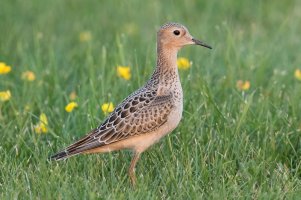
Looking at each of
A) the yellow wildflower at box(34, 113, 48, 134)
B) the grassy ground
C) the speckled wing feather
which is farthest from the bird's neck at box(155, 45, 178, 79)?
the yellow wildflower at box(34, 113, 48, 134)

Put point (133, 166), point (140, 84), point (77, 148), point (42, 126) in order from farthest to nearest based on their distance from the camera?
1. point (140, 84)
2. point (42, 126)
3. point (133, 166)
4. point (77, 148)

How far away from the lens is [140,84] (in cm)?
765

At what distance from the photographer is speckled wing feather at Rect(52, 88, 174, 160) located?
630 cm

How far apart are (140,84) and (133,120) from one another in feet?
4.38

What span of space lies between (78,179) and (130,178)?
1.73 feet

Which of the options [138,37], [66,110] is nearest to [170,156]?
[66,110]

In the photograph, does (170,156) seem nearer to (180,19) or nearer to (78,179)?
(78,179)

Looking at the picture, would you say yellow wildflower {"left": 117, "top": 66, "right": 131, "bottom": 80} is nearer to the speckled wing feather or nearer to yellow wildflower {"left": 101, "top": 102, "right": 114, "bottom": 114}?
yellow wildflower {"left": 101, "top": 102, "right": 114, "bottom": 114}

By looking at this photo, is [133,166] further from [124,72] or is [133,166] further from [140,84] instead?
[124,72]

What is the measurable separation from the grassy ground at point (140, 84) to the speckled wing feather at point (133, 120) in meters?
0.19

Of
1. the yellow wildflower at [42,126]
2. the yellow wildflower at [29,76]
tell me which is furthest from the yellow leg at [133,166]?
the yellow wildflower at [29,76]

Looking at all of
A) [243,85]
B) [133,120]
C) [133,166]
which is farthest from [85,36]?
[133,166]

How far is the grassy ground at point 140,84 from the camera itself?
5957 millimetres

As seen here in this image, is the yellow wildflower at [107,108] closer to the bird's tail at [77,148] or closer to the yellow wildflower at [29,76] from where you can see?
the bird's tail at [77,148]
